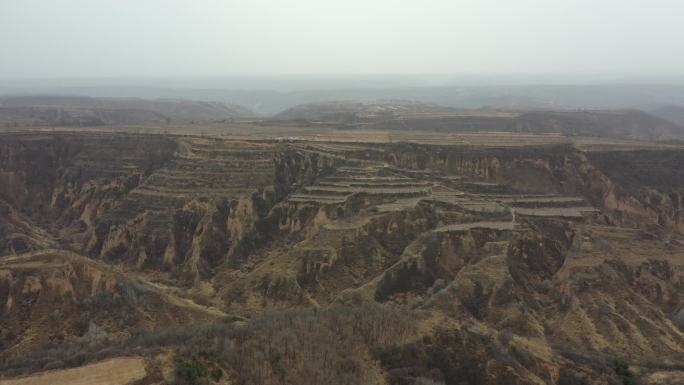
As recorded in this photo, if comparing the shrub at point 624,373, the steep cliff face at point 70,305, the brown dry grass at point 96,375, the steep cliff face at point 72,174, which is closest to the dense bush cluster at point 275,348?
the brown dry grass at point 96,375

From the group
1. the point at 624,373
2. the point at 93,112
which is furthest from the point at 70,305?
the point at 93,112

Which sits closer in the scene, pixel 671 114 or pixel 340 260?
pixel 340 260

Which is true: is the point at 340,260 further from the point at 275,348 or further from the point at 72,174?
the point at 72,174

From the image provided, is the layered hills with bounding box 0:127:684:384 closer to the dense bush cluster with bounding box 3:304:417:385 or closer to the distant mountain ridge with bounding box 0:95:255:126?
the dense bush cluster with bounding box 3:304:417:385

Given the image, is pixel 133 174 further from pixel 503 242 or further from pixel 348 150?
pixel 503 242

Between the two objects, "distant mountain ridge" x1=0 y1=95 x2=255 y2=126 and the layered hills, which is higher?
"distant mountain ridge" x1=0 y1=95 x2=255 y2=126

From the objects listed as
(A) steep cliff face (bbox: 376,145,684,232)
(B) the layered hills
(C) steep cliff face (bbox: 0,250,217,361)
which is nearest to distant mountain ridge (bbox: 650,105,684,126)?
(B) the layered hills

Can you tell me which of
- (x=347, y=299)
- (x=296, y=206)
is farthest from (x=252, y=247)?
(x=347, y=299)

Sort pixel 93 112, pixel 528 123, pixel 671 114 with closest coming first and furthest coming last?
pixel 528 123, pixel 93 112, pixel 671 114

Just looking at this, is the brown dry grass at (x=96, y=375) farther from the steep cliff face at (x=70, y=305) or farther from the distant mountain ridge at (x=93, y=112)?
the distant mountain ridge at (x=93, y=112)

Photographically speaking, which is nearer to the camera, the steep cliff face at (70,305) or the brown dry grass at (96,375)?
the brown dry grass at (96,375)

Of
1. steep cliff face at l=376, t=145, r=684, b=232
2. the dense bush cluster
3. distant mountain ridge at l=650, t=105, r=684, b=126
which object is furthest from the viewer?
distant mountain ridge at l=650, t=105, r=684, b=126
